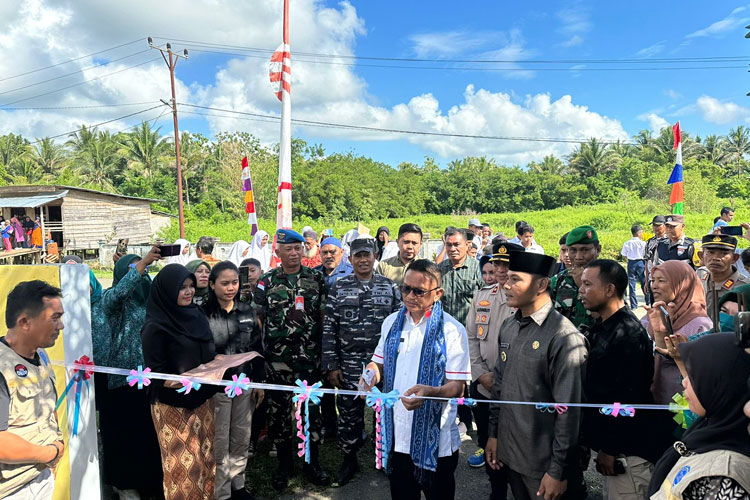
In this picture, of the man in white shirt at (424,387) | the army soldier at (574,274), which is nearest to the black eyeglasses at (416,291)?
the man in white shirt at (424,387)

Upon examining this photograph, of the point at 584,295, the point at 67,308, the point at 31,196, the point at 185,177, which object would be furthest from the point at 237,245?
the point at 185,177

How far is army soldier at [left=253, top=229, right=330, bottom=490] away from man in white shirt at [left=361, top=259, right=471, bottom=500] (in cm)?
129

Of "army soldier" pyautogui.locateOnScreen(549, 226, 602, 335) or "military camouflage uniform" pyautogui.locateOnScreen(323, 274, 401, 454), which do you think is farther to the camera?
"military camouflage uniform" pyautogui.locateOnScreen(323, 274, 401, 454)

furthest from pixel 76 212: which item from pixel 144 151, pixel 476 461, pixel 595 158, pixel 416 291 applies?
pixel 595 158

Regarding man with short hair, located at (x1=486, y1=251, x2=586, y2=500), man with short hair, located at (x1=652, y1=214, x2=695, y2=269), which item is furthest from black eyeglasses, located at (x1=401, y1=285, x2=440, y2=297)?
man with short hair, located at (x1=652, y1=214, x2=695, y2=269)

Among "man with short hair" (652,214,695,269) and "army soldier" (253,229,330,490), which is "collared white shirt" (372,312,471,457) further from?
"man with short hair" (652,214,695,269)

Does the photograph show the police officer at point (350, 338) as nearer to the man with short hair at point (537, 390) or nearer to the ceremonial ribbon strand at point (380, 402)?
the ceremonial ribbon strand at point (380, 402)

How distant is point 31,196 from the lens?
76.6 feet

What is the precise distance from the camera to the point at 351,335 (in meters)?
3.79

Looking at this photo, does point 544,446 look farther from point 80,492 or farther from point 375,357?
point 80,492

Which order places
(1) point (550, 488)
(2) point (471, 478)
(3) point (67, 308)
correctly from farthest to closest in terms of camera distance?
(2) point (471, 478)
(3) point (67, 308)
(1) point (550, 488)

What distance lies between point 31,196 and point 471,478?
26.7 m

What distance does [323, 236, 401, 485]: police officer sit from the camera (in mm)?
3799

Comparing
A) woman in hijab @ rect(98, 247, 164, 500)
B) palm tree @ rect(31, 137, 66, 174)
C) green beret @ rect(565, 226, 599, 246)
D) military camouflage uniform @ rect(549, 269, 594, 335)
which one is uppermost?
palm tree @ rect(31, 137, 66, 174)
